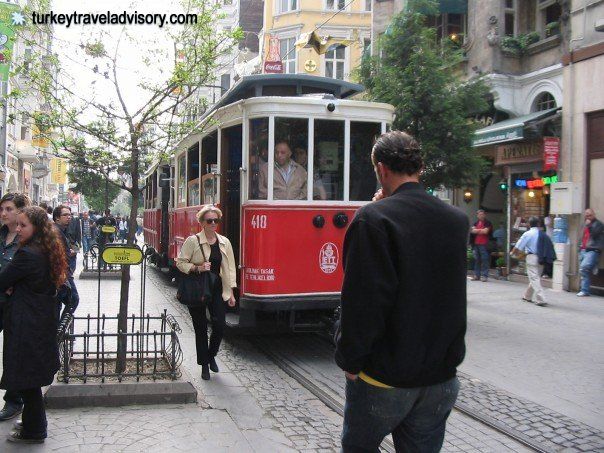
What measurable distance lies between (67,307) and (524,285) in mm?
11525

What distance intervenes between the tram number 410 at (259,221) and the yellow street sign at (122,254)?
168 cm

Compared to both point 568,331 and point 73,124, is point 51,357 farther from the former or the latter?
point 568,331

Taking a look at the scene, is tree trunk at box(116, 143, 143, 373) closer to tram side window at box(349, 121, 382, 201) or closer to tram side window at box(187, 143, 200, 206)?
tram side window at box(349, 121, 382, 201)

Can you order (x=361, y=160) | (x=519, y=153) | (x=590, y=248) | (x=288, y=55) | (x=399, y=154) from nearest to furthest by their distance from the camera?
(x=399, y=154) < (x=361, y=160) < (x=590, y=248) < (x=519, y=153) < (x=288, y=55)

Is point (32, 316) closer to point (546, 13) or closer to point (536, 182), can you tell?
point (536, 182)

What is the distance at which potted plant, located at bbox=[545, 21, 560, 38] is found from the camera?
15.5 metres

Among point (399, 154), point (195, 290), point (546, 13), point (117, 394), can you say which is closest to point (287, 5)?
point (546, 13)

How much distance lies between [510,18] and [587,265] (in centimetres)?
782

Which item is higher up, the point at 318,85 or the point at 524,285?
the point at 318,85

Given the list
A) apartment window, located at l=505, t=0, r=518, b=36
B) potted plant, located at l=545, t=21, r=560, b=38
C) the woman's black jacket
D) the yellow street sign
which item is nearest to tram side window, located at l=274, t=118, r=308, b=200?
the yellow street sign

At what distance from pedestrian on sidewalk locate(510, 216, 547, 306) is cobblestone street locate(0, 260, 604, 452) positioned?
96.8 inches

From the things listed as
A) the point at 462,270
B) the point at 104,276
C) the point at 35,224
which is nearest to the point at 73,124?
the point at 35,224

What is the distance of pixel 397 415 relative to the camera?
2.46m

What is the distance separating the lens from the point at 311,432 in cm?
503
